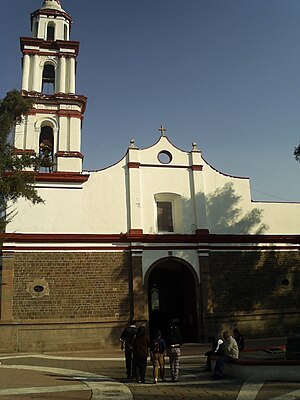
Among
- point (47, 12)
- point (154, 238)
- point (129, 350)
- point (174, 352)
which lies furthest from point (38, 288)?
point (47, 12)

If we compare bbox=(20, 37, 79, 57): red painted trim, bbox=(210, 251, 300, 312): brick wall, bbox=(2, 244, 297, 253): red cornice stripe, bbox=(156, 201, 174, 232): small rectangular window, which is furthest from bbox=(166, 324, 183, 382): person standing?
bbox=(20, 37, 79, 57): red painted trim

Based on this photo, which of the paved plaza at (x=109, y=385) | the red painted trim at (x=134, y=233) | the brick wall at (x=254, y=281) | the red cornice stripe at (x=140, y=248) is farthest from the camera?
the brick wall at (x=254, y=281)

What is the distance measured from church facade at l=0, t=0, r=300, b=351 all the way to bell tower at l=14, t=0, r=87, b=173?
0.20 feet

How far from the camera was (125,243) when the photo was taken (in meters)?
21.0

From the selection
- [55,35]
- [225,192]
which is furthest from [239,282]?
[55,35]

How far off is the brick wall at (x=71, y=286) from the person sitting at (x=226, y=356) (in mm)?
8990

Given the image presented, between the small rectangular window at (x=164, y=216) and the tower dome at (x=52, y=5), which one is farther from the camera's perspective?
the tower dome at (x=52, y=5)

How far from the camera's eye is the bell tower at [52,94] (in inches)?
867

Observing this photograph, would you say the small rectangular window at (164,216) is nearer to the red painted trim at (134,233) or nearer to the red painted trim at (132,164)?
the red painted trim at (134,233)

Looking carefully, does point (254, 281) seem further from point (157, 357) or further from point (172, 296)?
point (157, 357)

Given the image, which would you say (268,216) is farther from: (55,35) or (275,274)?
(55,35)

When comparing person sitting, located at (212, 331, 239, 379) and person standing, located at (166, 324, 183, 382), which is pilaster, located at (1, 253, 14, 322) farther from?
person sitting, located at (212, 331, 239, 379)

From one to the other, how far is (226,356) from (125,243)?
10.1m

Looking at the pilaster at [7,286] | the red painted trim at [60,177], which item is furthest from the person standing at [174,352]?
the red painted trim at [60,177]
